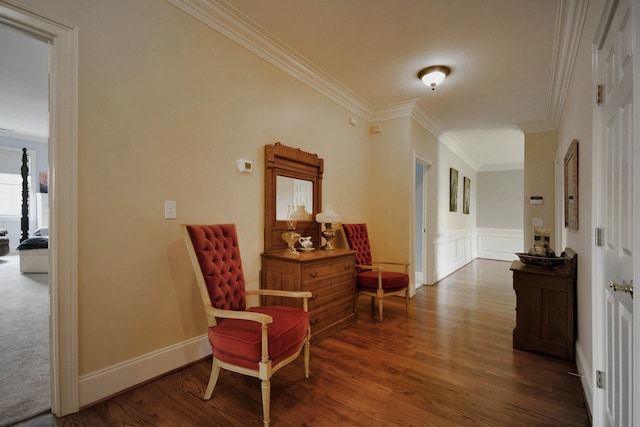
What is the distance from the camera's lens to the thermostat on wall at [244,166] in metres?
2.70

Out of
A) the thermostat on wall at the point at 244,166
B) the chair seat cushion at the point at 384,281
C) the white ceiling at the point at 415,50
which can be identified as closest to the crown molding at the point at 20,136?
the white ceiling at the point at 415,50

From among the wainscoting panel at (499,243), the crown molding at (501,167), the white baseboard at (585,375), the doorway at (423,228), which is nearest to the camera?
the white baseboard at (585,375)

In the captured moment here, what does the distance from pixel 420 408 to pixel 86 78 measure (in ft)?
9.53

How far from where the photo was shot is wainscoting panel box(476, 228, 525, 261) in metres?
8.34

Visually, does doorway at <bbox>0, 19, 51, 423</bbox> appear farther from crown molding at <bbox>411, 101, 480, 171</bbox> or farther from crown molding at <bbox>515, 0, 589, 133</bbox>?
crown molding at <bbox>411, 101, 480, 171</bbox>

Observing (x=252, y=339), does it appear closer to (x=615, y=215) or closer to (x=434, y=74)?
(x=615, y=215)

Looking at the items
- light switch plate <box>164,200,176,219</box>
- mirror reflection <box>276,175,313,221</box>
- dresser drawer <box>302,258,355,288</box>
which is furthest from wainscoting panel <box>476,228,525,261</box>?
light switch plate <box>164,200,176,219</box>

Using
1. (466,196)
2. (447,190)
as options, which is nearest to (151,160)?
(447,190)

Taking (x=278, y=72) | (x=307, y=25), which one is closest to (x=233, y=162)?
(x=278, y=72)

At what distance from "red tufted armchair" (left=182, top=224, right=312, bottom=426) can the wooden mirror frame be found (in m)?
0.70

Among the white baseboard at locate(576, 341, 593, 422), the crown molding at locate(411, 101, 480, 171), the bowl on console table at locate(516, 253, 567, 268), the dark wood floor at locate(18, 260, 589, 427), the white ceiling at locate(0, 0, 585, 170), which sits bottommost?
the dark wood floor at locate(18, 260, 589, 427)

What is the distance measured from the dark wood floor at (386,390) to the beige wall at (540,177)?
298cm

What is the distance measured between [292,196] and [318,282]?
1.03 m

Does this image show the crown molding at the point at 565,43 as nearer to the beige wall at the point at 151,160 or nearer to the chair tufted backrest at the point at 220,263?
the beige wall at the point at 151,160
